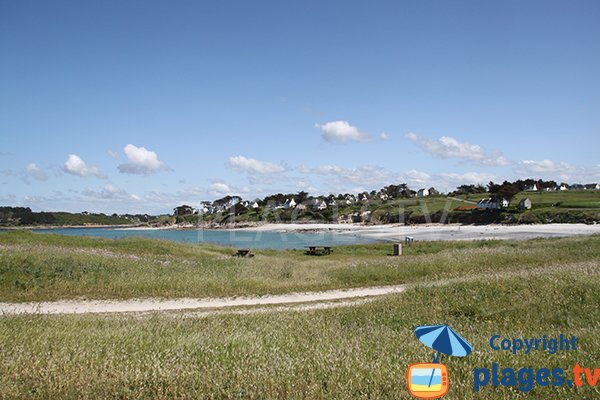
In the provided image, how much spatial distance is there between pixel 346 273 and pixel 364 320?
13479 mm

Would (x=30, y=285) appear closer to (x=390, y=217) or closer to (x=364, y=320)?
(x=364, y=320)

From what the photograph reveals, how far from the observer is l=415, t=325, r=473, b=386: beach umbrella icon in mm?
4152

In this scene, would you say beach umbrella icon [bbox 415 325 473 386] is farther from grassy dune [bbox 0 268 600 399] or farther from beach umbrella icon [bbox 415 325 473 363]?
grassy dune [bbox 0 268 600 399]

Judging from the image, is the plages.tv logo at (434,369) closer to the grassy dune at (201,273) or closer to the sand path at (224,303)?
the sand path at (224,303)

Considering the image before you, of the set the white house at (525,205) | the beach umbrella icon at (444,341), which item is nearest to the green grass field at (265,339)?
the beach umbrella icon at (444,341)

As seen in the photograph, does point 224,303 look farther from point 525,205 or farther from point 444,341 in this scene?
point 525,205

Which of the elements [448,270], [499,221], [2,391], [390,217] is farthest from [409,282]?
[390,217]

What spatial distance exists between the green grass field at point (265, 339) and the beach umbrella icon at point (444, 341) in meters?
1.15

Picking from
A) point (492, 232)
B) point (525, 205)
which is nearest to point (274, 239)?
point (492, 232)

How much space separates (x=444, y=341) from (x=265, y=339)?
5438mm

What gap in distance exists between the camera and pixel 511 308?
1295 centimetres

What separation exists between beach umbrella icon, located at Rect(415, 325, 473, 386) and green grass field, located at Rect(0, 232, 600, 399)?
3.77ft

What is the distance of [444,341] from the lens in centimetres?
427

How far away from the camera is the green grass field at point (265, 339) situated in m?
5.46
